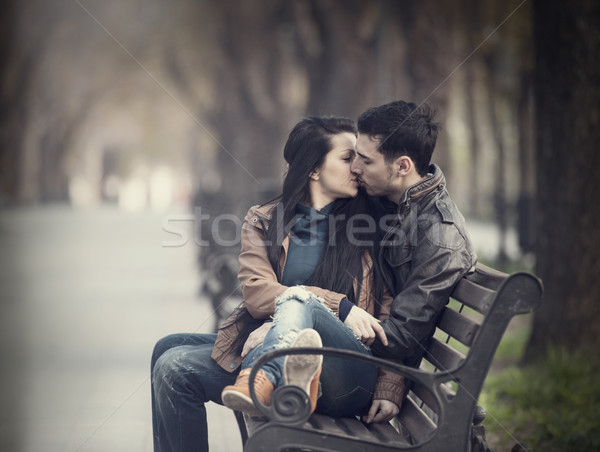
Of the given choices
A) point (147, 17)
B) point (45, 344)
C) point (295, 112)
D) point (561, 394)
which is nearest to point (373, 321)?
point (561, 394)

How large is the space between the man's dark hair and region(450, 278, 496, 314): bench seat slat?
0.57 metres

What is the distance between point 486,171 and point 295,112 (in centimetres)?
2684

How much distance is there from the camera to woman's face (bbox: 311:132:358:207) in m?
3.74

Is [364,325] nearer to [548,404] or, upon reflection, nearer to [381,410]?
[381,410]

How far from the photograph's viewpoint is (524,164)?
60.8 feet

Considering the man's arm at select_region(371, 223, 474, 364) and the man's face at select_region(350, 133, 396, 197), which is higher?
the man's face at select_region(350, 133, 396, 197)

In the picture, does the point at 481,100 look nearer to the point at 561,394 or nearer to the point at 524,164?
the point at 524,164

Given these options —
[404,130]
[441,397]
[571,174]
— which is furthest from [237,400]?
[571,174]

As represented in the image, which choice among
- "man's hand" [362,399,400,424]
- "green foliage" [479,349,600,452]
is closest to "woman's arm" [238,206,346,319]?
"man's hand" [362,399,400,424]

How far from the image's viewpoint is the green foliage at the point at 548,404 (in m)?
4.93

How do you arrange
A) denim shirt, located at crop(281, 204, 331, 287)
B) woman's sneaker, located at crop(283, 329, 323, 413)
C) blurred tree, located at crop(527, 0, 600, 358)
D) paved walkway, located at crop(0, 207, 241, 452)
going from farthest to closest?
blurred tree, located at crop(527, 0, 600, 358), paved walkway, located at crop(0, 207, 241, 452), denim shirt, located at crop(281, 204, 331, 287), woman's sneaker, located at crop(283, 329, 323, 413)

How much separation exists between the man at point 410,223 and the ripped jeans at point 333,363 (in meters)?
0.11

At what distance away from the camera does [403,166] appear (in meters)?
3.57

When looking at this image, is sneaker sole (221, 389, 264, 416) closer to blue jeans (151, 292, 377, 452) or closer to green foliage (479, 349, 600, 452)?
blue jeans (151, 292, 377, 452)
